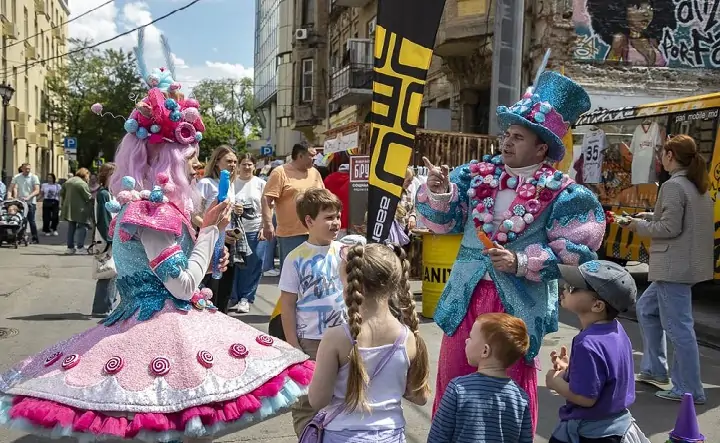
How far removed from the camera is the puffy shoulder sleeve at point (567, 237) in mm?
2908

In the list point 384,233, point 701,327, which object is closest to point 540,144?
point 384,233

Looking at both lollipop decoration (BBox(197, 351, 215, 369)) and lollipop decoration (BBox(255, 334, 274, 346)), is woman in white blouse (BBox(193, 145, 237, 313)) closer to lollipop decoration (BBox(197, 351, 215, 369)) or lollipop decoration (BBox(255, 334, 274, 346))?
lollipop decoration (BBox(255, 334, 274, 346))

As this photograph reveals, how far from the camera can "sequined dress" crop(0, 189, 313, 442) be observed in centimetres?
246

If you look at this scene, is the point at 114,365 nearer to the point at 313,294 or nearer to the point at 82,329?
the point at 313,294

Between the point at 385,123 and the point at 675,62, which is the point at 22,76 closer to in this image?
the point at 675,62

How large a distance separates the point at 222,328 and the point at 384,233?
176 cm

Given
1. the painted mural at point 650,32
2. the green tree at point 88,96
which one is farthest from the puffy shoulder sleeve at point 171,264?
the green tree at point 88,96

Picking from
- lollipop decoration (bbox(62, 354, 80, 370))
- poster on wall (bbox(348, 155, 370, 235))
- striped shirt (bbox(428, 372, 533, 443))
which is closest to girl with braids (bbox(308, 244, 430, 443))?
striped shirt (bbox(428, 372, 533, 443))

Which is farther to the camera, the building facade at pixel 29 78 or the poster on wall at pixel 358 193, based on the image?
the building facade at pixel 29 78

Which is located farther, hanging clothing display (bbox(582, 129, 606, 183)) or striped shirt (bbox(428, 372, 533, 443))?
hanging clothing display (bbox(582, 129, 606, 183))

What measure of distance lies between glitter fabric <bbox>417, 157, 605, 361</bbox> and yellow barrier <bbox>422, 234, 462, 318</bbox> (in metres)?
4.02

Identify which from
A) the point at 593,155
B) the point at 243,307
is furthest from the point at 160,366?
the point at 593,155

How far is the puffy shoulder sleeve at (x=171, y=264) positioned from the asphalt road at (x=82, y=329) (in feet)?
5.41

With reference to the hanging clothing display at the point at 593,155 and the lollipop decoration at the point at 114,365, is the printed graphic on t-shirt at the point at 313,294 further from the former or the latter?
the hanging clothing display at the point at 593,155
